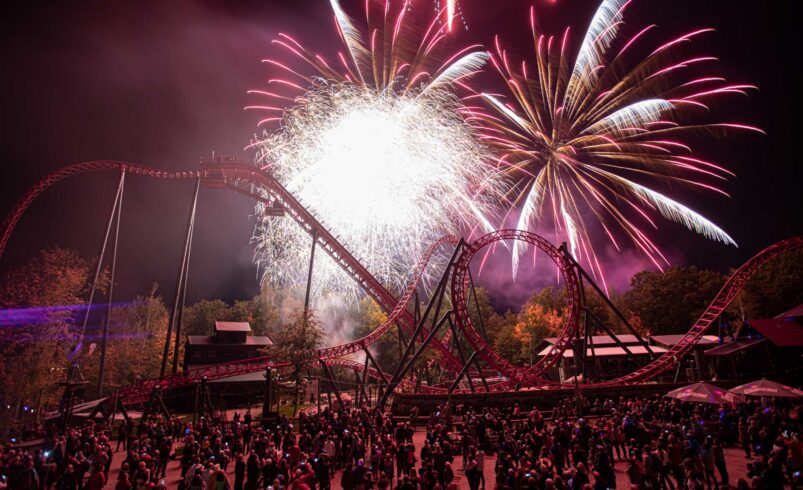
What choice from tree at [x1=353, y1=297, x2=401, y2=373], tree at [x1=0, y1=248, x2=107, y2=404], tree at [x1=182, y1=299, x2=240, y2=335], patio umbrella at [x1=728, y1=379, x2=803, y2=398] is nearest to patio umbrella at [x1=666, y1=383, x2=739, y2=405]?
patio umbrella at [x1=728, y1=379, x2=803, y2=398]

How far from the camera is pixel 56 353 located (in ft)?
100

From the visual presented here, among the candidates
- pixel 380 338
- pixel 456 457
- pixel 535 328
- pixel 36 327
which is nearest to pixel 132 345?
pixel 36 327

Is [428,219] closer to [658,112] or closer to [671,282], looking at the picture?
[658,112]

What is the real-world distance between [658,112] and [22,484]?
32.7 m

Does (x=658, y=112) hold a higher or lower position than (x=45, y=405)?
higher

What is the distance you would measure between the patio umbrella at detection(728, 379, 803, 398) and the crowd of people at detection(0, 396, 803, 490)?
621mm

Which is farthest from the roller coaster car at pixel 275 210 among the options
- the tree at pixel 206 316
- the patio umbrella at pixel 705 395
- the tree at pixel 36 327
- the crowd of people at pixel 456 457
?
the tree at pixel 206 316

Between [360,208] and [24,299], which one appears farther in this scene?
[360,208]

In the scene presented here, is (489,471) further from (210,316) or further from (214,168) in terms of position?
(210,316)

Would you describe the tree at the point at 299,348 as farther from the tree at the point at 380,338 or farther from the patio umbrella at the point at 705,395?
the tree at the point at 380,338

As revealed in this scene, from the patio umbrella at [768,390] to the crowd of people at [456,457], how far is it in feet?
2.04

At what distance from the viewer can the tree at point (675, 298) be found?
181 feet

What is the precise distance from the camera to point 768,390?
16750 millimetres

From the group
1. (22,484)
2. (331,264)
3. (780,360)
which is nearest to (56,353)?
(331,264)
